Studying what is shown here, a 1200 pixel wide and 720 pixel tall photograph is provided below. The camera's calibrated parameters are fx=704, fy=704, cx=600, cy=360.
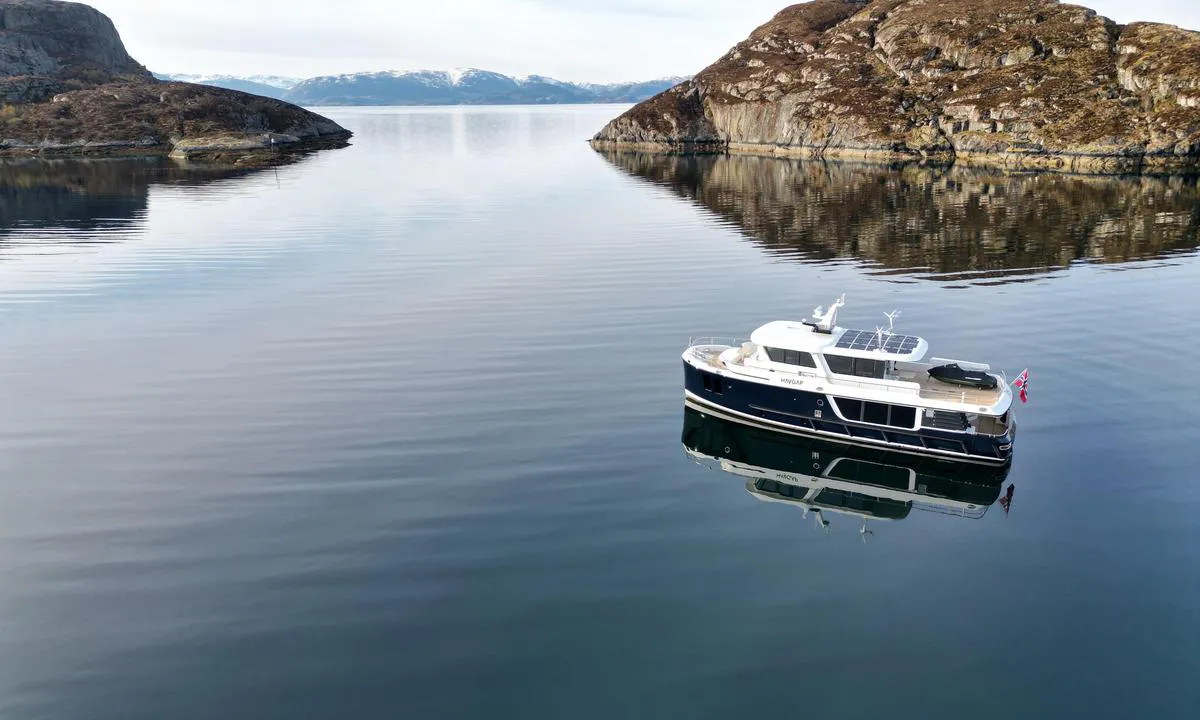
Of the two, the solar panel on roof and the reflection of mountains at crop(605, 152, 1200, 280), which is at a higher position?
the reflection of mountains at crop(605, 152, 1200, 280)

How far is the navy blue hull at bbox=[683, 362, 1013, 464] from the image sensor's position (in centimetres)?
3850

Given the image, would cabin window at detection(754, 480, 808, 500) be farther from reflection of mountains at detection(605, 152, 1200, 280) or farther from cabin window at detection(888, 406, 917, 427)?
reflection of mountains at detection(605, 152, 1200, 280)

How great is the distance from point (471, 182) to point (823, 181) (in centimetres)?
7866

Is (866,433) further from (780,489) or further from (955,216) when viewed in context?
(955,216)

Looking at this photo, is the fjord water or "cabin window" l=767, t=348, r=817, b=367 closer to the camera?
the fjord water

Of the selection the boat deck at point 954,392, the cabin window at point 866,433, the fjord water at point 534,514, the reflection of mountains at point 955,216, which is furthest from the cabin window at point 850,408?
the reflection of mountains at point 955,216

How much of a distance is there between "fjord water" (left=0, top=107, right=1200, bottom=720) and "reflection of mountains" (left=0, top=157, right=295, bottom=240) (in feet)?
140

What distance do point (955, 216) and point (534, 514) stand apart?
99738 mm

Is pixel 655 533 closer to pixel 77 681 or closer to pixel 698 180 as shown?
pixel 77 681

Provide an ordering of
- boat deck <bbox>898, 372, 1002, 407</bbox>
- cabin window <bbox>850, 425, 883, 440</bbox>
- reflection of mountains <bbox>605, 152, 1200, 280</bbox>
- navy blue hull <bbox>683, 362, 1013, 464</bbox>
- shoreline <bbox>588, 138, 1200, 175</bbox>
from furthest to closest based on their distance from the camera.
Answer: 1. shoreline <bbox>588, 138, 1200, 175</bbox>
2. reflection of mountains <bbox>605, 152, 1200, 280</bbox>
3. cabin window <bbox>850, 425, 883, 440</bbox>
4. boat deck <bbox>898, 372, 1002, 407</bbox>
5. navy blue hull <bbox>683, 362, 1013, 464</bbox>

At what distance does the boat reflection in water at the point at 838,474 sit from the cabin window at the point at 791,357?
446 cm

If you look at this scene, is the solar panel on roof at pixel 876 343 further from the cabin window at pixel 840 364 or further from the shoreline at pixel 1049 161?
the shoreline at pixel 1049 161

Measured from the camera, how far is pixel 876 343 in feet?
140

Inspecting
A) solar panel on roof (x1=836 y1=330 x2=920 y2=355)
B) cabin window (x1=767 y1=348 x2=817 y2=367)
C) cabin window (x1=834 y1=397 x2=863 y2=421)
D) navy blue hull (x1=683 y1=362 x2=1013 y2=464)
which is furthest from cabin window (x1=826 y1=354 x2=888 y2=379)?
navy blue hull (x1=683 y1=362 x2=1013 y2=464)
